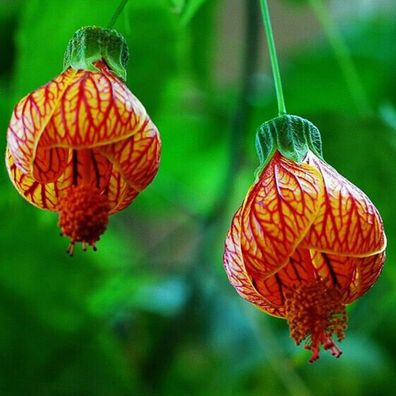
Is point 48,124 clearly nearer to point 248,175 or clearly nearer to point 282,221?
point 282,221

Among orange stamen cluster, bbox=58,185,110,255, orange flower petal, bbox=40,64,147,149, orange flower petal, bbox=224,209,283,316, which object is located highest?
orange flower petal, bbox=40,64,147,149

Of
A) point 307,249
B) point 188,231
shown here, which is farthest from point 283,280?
point 188,231

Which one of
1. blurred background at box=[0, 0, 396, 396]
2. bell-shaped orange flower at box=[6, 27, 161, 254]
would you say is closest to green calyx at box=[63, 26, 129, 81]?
bell-shaped orange flower at box=[6, 27, 161, 254]

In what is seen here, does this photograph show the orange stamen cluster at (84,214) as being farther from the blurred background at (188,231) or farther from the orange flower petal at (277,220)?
the blurred background at (188,231)

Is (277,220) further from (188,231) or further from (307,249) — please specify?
(188,231)

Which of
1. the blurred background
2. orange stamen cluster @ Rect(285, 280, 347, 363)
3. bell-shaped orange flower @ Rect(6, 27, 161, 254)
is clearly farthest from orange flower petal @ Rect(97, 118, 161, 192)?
the blurred background

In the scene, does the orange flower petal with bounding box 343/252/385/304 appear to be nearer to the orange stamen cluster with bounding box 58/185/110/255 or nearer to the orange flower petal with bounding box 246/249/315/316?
the orange flower petal with bounding box 246/249/315/316

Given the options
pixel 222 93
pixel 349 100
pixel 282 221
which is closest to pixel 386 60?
pixel 349 100

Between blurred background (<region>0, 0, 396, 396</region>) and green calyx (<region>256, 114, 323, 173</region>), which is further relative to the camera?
blurred background (<region>0, 0, 396, 396</region>)

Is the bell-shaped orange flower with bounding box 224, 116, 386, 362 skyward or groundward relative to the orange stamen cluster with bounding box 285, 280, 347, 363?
skyward
